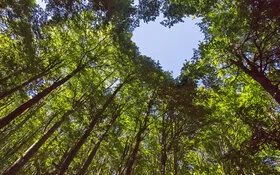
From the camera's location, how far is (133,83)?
15.4m

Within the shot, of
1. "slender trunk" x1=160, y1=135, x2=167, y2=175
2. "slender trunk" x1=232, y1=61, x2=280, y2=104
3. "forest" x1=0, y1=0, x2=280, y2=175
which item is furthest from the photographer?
"slender trunk" x1=160, y1=135, x2=167, y2=175

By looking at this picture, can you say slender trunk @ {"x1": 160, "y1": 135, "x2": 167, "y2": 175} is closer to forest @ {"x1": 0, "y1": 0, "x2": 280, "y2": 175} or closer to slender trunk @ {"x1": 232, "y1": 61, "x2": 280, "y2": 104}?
forest @ {"x1": 0, "y1": 0, "x2": 280, "y2": 175}

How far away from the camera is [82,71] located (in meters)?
14.6

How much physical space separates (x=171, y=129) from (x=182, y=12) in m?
7.66

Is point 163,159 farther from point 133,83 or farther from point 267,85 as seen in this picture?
point 267,85

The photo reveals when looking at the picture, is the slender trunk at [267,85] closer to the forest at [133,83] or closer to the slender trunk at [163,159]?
the forest at [133,83]

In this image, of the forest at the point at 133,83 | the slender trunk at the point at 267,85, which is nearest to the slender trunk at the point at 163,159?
the forest at the point at 133,83

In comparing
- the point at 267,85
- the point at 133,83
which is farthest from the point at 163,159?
the point at 267,85

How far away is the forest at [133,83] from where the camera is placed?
10.1 meters

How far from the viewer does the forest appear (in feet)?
33.2

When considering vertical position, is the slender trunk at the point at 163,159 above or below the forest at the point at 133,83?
below

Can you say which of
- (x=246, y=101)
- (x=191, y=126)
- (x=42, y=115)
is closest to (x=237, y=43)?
(x=246, y=101)

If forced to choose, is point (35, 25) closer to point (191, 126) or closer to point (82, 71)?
point (82, 71)

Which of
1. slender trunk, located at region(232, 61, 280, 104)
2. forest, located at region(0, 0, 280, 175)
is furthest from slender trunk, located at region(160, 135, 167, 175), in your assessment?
slender trunk, located at region(232, 61, 280, 104)
